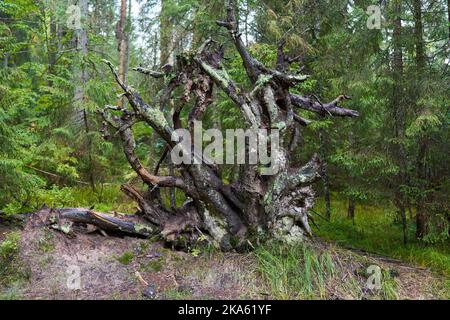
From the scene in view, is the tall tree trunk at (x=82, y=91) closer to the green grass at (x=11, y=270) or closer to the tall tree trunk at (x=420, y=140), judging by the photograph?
the green grass at (x=11, y=270)

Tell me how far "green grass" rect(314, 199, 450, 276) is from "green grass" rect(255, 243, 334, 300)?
1.73 m

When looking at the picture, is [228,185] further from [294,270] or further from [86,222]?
[86,222]

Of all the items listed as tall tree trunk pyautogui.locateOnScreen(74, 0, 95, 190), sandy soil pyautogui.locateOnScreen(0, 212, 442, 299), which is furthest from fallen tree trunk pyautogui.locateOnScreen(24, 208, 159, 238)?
tall tree trunk pyautogui.locateOnScreen(74, 0, 95, 190)

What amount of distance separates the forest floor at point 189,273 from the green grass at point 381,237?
583mm

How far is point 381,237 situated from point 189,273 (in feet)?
14.8

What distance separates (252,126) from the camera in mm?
5691

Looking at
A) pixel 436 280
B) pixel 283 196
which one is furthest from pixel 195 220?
pixel 436 280

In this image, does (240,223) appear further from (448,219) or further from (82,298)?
(448,219)

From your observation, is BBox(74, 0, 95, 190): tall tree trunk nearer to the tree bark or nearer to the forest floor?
the tree bark

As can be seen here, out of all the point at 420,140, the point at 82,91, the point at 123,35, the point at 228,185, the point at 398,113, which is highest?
the point at 123,35

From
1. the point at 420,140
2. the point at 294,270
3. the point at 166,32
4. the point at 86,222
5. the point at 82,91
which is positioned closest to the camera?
the point at 294,270

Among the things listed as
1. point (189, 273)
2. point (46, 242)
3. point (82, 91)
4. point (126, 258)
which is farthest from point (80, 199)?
point (189, 273)

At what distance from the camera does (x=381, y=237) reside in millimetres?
7508
